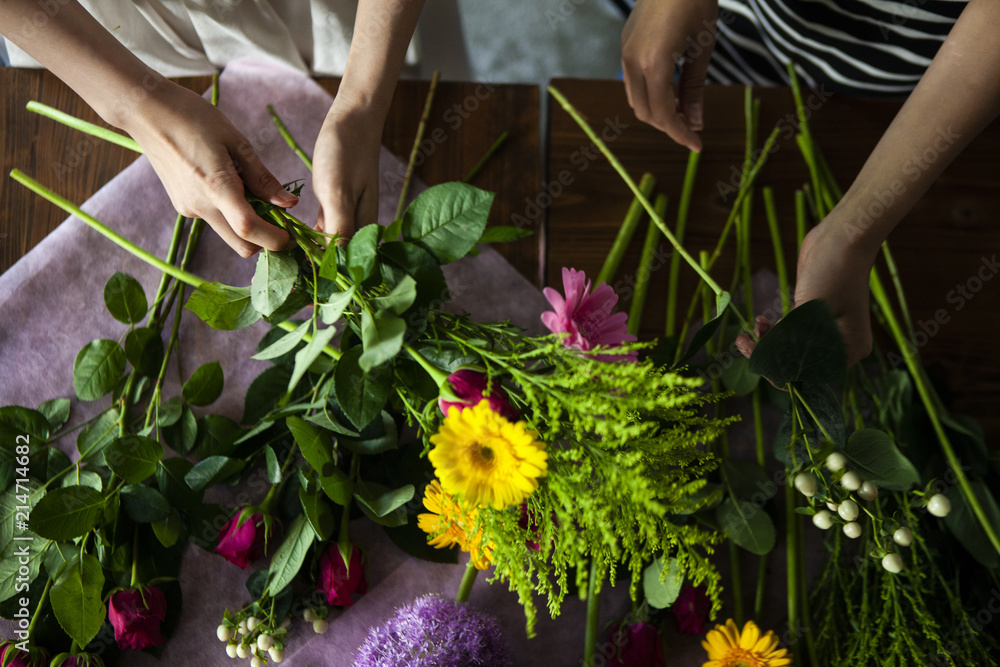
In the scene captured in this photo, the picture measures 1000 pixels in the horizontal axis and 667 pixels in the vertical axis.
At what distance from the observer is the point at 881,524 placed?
1.56 feet

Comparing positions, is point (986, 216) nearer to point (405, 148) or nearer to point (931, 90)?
point (931, 90)

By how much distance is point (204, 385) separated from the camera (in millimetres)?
623

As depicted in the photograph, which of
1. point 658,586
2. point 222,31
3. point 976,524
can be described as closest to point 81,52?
point 222,31

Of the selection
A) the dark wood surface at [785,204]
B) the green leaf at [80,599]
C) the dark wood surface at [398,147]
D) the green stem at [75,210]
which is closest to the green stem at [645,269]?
the dark wood surface at [785,204]

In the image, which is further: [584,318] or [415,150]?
[415,150]

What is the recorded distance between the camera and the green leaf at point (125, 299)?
0.60 m

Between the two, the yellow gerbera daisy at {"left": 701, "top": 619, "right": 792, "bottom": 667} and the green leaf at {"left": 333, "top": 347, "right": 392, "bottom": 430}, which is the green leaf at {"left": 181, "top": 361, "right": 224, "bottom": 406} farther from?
the yellow gerbera daisy at {"left": 701, "top": 619, "right": 792, "bottom": 667}

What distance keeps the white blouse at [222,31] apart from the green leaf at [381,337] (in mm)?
480

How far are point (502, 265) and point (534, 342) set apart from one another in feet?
1.07

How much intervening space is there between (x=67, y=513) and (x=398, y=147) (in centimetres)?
49

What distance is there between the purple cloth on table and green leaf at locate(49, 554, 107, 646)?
101mm

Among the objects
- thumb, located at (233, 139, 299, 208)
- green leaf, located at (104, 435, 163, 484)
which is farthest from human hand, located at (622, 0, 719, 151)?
green leaf, located at (104, 435, 163, 484)

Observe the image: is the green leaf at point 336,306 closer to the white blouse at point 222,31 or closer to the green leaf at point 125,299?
the green leaf at point 125,299

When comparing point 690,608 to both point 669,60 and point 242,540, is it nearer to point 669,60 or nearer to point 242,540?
point 242,540
